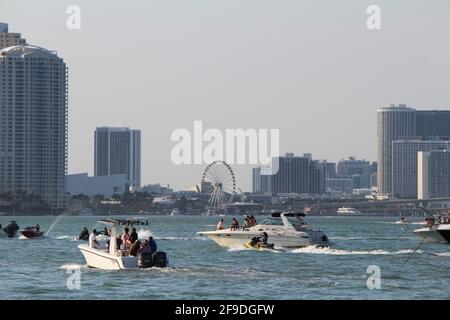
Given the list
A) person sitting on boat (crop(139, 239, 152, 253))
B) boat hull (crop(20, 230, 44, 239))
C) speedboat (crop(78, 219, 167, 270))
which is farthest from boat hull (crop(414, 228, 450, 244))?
boat hull (crop(20, 230, 44, 239))

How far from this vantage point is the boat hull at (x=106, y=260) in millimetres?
50875

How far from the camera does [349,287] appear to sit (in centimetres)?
4659

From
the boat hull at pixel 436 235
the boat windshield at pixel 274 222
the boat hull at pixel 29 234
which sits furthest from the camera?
the boat hull at pixel 29 234

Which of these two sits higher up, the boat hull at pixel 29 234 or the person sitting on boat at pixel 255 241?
the person sitting on boat at pixel 255 241

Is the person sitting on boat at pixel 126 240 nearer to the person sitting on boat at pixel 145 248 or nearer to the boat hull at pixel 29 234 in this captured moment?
the person sitting on boat at pixel 145 248

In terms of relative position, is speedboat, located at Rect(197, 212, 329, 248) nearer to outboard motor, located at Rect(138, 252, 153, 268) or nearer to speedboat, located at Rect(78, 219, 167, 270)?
speedboat, located at Rect(78, 219, 167, 270)

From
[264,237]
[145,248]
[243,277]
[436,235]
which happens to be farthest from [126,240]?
[436,235]

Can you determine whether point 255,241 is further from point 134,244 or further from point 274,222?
point 134,244

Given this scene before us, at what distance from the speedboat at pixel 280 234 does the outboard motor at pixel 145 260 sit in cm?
2336

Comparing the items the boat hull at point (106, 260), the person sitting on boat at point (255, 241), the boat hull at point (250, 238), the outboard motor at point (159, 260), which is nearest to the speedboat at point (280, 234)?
the boat hull at point (250, 238)

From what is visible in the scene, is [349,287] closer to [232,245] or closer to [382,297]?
[382,297]

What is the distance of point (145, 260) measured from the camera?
50.3 metres
